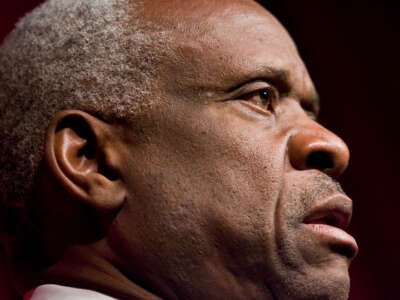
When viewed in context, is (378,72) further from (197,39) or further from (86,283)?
(86,283)

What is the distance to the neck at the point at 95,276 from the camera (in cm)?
140

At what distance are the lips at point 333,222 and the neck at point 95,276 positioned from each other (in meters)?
0.38

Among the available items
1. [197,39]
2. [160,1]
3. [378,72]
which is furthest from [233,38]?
[378,72]

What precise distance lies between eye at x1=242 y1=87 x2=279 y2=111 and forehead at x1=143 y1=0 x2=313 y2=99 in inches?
1.7

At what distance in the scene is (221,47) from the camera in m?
1.50

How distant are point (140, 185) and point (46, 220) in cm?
27

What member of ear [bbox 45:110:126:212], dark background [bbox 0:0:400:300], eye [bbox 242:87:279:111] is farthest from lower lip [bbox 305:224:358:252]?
dark background [bbox 0:0:400:300]

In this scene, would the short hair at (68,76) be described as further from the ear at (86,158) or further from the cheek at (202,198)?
the cheek at (202,198)

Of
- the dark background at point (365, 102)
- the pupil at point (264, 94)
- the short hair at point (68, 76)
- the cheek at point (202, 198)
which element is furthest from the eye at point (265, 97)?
the dark background at point (365, 102)

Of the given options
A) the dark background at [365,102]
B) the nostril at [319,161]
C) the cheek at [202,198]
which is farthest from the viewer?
the dark background at [365,102]

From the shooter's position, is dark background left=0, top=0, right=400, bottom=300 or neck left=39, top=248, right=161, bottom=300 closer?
neck left=39, top=248, right=161, bottom=300

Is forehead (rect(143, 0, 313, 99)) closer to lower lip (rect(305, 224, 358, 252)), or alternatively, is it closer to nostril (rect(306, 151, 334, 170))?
nostril (rect(306, 151, 334, 170))

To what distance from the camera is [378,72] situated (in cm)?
249

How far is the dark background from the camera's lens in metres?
2.41
